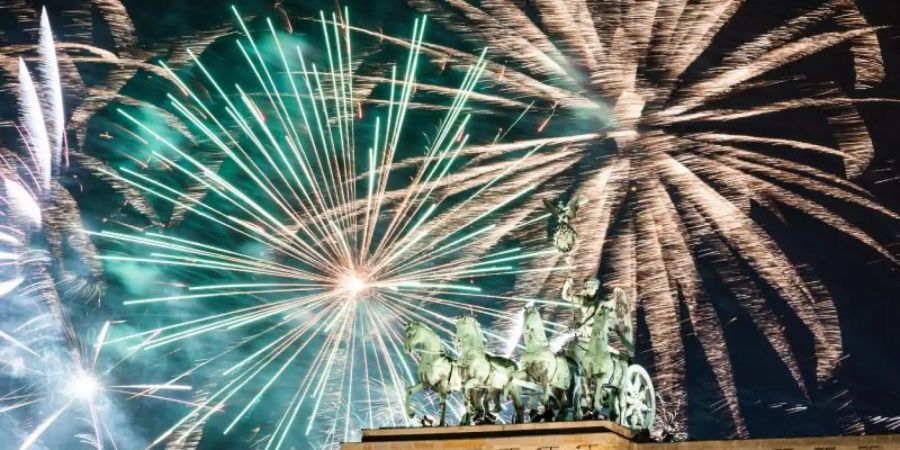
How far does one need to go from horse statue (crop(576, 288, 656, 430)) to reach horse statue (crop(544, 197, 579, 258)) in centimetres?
169

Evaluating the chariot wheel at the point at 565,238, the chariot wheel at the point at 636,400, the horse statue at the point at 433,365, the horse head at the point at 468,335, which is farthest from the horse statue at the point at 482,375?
the chariot wheel at the point at 565,238

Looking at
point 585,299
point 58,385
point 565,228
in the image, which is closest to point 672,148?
point 565,228

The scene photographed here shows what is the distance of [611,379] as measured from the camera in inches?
1234

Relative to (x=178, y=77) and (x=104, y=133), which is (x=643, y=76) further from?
(x=104, y=133)

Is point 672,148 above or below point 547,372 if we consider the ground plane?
above

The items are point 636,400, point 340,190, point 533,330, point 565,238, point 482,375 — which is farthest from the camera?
point 340,190

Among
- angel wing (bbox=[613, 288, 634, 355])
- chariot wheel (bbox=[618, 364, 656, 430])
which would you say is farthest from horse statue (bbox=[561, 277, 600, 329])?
chariot wheel (bbox=[618, 364, 656, 430])

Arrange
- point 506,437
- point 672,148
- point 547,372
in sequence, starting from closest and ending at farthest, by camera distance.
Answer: point 506,437 < point 547,372 < point 672,148

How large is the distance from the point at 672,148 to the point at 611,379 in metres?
6.78

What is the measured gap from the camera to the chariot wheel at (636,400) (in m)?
31.5

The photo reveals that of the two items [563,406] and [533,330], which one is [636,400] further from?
[533,330]

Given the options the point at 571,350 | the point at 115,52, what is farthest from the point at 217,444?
the point at 571,350

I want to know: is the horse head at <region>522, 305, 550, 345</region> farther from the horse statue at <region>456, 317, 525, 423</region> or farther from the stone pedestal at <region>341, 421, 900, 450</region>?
the stone pedestal at <region>341, 421, 900, 450</region>

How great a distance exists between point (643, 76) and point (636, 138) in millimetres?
1634
